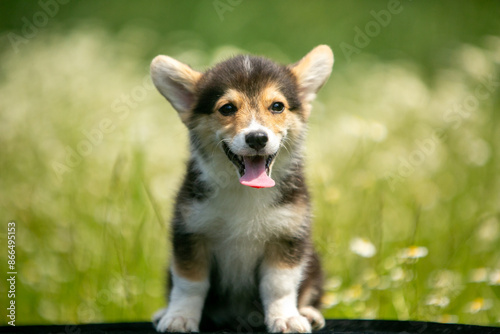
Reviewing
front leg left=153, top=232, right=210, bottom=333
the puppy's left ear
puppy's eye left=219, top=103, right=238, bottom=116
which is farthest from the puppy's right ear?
front leg left=153, top=232, right=210, bottom=333

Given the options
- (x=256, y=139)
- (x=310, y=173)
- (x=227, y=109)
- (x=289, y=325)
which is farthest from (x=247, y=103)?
(x=310, y=173)

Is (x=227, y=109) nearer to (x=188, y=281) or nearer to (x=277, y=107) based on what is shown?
(x=277, y=107)

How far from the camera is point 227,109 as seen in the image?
11.1 feet

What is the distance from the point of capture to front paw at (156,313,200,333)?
3248 mm

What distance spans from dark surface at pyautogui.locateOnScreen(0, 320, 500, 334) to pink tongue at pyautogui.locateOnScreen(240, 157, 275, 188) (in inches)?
38.3

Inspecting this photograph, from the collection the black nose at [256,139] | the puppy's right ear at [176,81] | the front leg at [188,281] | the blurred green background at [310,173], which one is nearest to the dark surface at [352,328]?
the front leg at [188,281]

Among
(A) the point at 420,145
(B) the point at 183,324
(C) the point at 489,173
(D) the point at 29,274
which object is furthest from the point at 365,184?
(D) the point at 29,274

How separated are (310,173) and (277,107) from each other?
1718 millimetres

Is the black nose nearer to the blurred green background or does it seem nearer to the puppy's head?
the puppy's head

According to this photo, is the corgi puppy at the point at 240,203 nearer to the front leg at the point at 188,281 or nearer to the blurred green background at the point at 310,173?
the front leg at the point at 188,281

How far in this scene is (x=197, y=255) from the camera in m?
3.43

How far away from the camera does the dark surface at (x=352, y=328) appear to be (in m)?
3.15

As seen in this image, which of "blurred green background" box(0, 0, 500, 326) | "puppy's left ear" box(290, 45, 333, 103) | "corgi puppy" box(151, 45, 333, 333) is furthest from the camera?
"blurred green background" box(0, 0, 500, 326)

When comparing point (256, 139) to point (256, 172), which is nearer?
point (256, 139)
